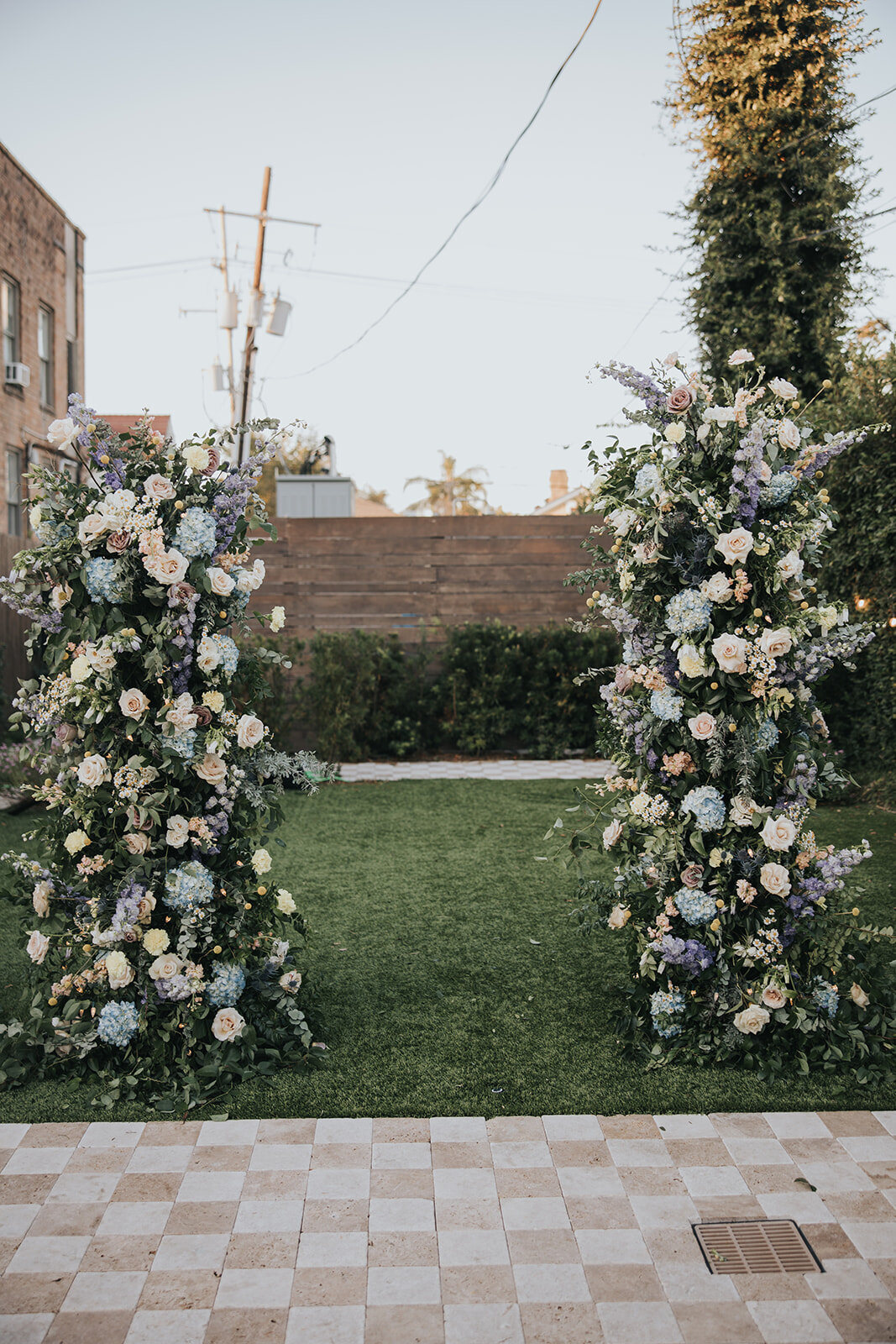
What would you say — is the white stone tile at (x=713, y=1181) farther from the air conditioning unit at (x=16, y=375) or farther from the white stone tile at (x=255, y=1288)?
the air conditioning unit at (x=16, y=375)

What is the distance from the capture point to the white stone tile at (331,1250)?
2.21m

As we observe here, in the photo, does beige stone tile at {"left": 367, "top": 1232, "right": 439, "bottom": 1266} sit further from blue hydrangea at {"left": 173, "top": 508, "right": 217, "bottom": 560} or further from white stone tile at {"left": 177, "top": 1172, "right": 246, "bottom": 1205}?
blue hydrangea at {"left": 173, "top": 508, "right": 217, "bottom": 560}

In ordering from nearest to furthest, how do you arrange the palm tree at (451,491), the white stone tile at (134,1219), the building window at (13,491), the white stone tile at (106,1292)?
the white stone tile at (106,1292) → the white stone tile at (134,1219) → the building window at (13,491) → the palm tree at (451,491)

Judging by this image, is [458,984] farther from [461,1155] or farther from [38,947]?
[38,947]

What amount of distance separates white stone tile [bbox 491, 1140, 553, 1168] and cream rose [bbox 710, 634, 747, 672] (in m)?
1.47

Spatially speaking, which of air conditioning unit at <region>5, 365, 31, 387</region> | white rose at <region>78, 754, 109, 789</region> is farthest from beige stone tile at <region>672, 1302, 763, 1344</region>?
air conditioning unit at <region>5, 365, 31, 387</region>

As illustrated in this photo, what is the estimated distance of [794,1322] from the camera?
2.03 metres

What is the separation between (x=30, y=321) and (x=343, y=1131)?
13925 millimetres

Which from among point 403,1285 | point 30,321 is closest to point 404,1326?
point 403,1285

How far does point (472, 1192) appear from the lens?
2496 millimetres

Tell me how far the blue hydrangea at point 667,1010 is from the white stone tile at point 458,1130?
72cm

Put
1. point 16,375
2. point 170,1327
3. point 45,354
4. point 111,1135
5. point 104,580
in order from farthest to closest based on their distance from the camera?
point 45,354, point 16,375, point 104,580, point 111,1135, point 170,1327

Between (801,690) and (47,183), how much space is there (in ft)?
49.7

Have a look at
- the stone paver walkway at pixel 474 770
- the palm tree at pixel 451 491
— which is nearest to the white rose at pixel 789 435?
the stone paver walkway at pixel 474 770
